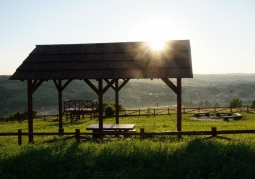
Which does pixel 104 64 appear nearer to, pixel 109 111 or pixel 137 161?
pixel 137 161

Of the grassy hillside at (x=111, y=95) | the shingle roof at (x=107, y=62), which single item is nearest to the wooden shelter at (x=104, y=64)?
the shingle roof at (x=107, y=62)

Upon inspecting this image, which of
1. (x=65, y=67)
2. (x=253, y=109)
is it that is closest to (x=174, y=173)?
(x=65, y=67)

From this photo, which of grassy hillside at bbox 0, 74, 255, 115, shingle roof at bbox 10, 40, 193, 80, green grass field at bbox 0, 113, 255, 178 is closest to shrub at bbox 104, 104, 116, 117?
shingle roof at bbox 10, 40, 193, 80

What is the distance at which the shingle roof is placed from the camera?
44.3 ft

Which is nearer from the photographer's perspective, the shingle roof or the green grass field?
the green grass field

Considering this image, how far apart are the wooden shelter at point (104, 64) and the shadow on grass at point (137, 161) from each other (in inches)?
147

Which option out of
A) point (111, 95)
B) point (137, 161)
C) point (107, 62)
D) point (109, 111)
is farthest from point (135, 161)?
point (111, 95)

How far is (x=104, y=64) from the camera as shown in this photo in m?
14.5

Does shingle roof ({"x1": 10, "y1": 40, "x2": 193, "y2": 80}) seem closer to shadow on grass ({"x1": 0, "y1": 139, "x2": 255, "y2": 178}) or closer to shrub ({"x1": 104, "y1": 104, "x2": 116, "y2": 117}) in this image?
shadow on grass ({"x1": 0, "y1": 139, "x2": 255, "y2": 178})

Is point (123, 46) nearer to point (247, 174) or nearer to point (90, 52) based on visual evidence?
point (90, 52)

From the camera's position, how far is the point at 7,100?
327 ft

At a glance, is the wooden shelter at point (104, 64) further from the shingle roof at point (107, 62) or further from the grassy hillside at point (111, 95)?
the grassy hillside at point (111, 95)

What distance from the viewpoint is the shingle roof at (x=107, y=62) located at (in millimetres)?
13500

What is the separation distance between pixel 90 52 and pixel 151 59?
140 inches
